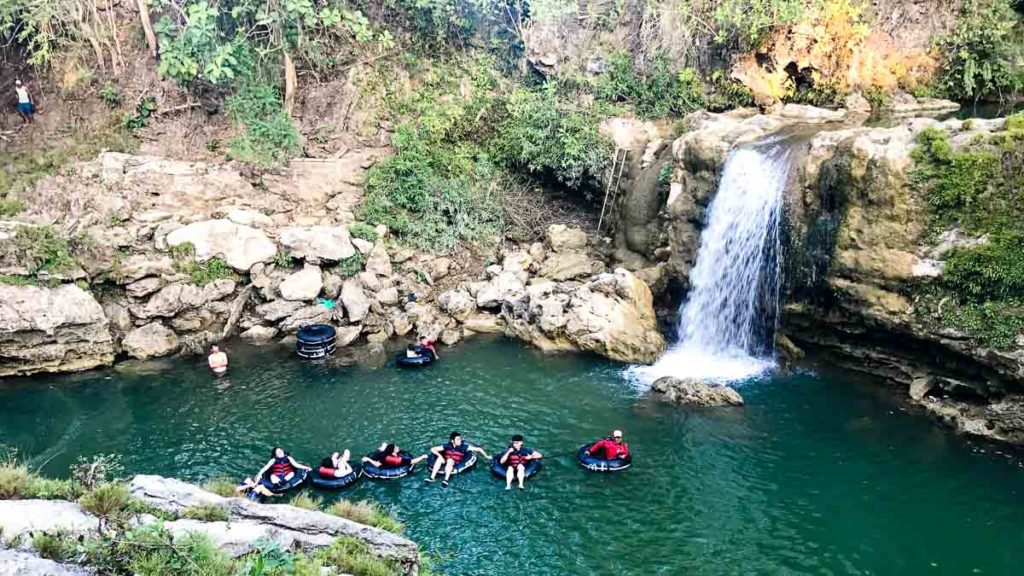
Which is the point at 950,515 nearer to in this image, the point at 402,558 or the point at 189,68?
the point at 402,558

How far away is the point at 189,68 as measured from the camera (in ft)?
74.5

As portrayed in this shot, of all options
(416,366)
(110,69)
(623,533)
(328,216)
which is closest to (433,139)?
(328,216)

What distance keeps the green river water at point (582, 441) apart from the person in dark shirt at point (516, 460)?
0.29 metres

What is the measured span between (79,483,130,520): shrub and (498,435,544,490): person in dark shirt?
277 inches

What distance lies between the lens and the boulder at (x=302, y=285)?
2108cm

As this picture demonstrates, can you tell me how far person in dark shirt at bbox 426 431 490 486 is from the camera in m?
14.0

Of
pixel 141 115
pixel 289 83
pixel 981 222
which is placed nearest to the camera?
pixel 981 222

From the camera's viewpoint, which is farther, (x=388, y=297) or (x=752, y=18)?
(x=752, y=18)

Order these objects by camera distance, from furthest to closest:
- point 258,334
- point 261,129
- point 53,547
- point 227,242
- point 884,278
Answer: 1. point 261,129
2. point 227,242
3. point 258,334
4. point 884,278
5. point 53,547

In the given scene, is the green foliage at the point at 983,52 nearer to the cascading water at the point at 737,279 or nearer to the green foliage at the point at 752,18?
the green foliage at the point at 752,18

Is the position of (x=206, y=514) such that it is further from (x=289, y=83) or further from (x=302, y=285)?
(x=289, y=83)

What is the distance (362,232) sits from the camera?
75.0 ft

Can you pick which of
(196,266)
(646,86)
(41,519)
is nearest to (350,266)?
(196,266)

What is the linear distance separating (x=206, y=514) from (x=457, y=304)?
43.3 ft
